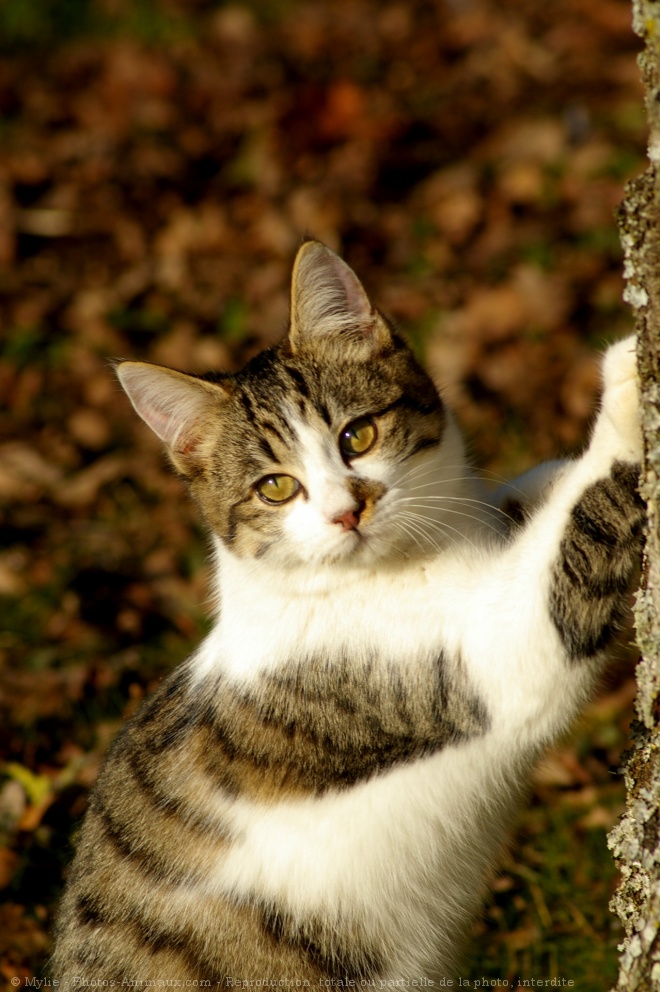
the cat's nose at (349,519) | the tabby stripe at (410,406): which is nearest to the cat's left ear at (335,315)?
the tabby stripe at (410,406)

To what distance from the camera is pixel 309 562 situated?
104 inches

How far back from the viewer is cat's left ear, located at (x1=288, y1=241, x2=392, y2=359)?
9.32 ft

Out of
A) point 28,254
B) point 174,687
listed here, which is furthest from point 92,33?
point 174,687

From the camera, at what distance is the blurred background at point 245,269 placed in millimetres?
3592

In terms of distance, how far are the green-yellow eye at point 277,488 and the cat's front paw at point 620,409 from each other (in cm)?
82

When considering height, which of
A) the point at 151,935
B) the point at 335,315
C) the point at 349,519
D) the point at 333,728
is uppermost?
the point at 335,315

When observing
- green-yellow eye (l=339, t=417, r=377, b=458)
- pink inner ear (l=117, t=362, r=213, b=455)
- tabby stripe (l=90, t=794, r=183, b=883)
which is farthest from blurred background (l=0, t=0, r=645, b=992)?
pink inner ear (l=117, t=362, r=213, b=455)

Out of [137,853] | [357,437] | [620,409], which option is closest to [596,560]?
[620,409]

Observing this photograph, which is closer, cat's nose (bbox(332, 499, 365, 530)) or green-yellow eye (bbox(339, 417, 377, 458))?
cat's nose (bbox(332, 499, 365, 530))

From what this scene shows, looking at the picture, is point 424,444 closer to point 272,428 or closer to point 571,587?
point 272,428

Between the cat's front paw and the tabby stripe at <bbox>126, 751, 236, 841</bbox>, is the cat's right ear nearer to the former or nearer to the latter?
the tabby stripe at <bbox>126, 751, 236, 841</bbox>

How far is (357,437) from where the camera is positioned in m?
2.77

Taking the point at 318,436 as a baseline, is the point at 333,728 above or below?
below

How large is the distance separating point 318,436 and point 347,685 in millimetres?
658
